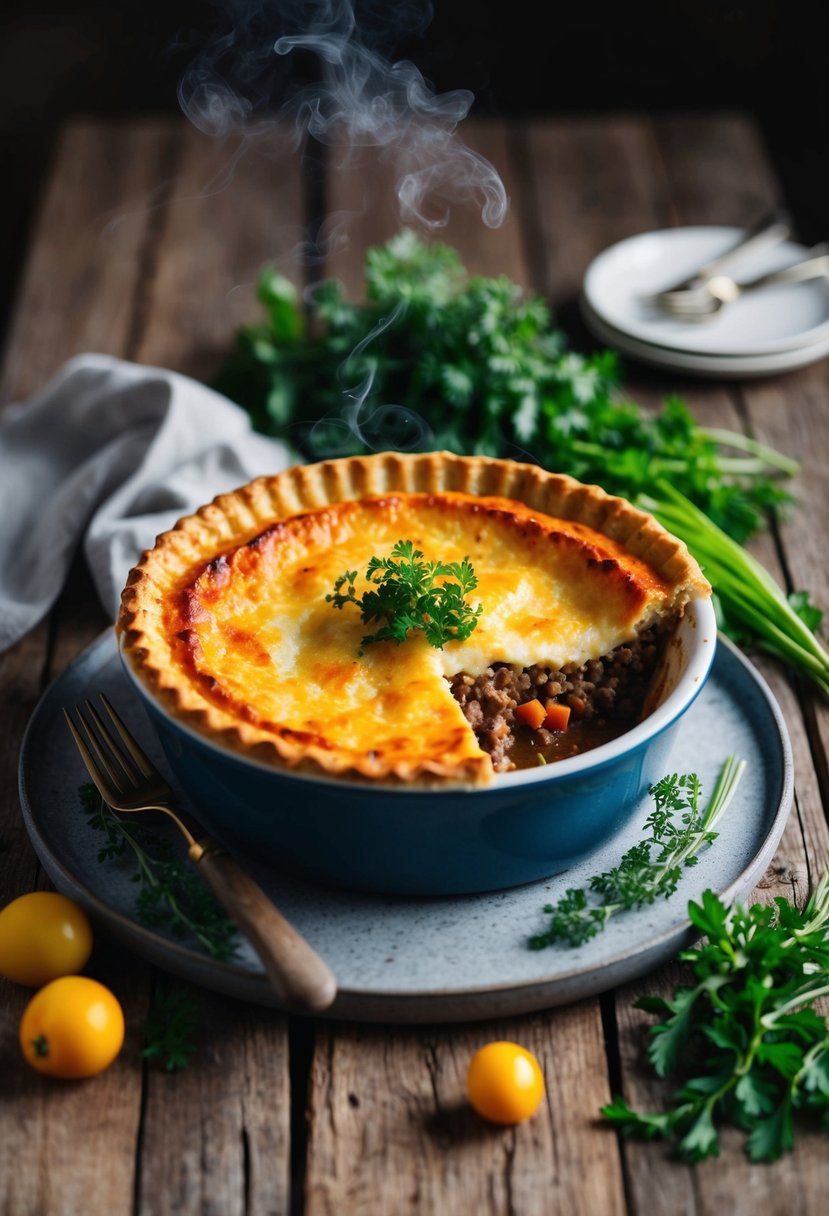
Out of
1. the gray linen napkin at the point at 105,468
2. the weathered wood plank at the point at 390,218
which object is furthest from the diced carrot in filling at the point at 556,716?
the weathered wood plank at the point at 390,218

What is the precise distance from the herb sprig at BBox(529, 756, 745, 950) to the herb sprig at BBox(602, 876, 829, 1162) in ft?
0.50

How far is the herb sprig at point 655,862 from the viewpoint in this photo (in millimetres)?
2617

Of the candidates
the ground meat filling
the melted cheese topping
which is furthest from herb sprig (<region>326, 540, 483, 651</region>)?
the ground meat filling

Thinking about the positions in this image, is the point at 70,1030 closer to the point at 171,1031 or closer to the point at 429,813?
the point at 171,1031

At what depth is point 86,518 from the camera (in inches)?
162

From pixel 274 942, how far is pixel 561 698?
1.04 m

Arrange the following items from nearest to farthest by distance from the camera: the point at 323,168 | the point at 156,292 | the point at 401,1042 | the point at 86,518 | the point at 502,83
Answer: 1. the point at 401,1042
2. the point at 86,518
3. the point at 156,292
4. the point at 323,168
5. the point at 502,83

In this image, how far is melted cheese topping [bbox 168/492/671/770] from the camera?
2.72m

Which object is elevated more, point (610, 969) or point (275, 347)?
point (610, 969)

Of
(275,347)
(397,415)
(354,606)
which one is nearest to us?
(354,606)

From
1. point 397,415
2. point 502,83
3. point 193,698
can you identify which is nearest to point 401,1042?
point 193,698

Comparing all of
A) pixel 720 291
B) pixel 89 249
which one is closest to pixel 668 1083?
pixel 720 291

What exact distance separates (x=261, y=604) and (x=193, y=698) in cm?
44

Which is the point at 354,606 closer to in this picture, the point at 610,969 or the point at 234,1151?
the point at 610,969
